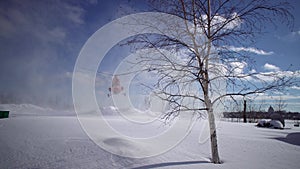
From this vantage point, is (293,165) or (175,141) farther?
(175,141)

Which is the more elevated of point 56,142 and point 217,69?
point 217,69

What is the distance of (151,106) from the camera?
4.62m

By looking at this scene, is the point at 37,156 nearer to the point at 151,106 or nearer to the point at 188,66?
the point at 151,106

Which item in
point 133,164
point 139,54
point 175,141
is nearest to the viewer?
point 139,54

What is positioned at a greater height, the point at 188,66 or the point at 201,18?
the point at 201,18

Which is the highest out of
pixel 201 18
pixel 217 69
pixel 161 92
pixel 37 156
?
pixel 201 18

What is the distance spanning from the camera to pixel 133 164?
478cm

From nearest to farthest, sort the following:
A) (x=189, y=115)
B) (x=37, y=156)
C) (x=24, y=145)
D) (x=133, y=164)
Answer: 1. (x=133, y=164)
2. (x=189, y=115)
3. (x=37, y=156)
4. (x=24, y=145)

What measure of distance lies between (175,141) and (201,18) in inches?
228

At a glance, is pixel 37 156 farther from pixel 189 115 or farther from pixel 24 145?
pixel 189 115

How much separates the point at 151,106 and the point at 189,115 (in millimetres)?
1306

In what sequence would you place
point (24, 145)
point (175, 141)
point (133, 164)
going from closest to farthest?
point (133, 164), point (24, 145), point (175, 141)

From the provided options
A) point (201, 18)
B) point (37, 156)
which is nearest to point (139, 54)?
point (201, 18)

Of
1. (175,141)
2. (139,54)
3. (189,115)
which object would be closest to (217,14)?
(139,54)
